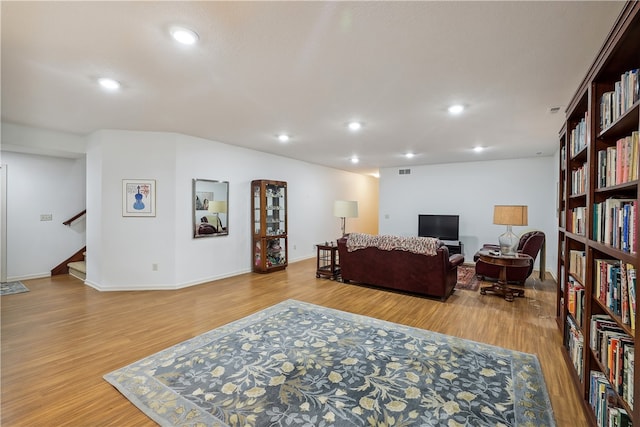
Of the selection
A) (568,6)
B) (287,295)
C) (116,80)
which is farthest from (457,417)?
(116,80)

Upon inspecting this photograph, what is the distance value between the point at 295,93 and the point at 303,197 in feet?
14.8

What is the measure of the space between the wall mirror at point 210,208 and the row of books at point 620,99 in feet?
16.4

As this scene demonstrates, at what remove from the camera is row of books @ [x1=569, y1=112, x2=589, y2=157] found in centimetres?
235

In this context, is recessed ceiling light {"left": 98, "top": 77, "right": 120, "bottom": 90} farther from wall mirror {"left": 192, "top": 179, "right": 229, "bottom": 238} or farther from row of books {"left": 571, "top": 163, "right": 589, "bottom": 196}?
row of books {"left": 571, "top": 163, "right": 589, "bottom": 196}

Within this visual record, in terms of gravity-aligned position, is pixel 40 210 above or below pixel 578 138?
below

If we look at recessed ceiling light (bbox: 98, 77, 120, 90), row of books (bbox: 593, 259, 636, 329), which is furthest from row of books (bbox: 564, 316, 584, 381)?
recessed ceiling light (bbox: 98, 77, 120, 90)

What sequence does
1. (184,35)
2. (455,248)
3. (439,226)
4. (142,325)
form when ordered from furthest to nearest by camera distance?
(439,226) < (455,248) < (142,325) < (184,35)

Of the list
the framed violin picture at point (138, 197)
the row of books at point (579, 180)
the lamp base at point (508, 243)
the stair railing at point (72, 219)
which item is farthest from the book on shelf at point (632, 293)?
the stair railing at point (72, 219)

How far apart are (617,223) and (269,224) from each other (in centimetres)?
517

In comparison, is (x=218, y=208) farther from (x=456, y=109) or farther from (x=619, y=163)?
(x=619, y=163)

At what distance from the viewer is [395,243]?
171 inches

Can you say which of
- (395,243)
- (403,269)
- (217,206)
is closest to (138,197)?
(217,206)

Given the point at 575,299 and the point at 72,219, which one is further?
the point at 72,219

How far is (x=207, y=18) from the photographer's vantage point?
1794 millimetres
